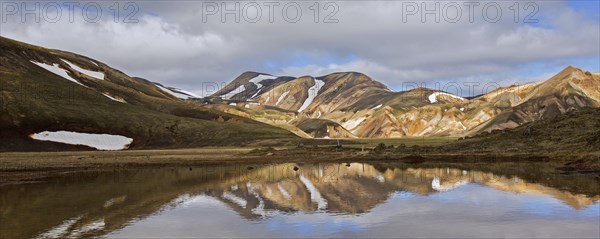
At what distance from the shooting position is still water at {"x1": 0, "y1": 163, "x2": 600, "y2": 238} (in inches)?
876

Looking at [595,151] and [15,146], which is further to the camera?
[15,146]

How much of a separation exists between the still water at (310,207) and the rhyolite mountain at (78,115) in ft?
250

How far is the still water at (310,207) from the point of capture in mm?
→ 22241

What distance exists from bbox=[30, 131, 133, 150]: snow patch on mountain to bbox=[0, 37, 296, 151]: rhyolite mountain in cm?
200

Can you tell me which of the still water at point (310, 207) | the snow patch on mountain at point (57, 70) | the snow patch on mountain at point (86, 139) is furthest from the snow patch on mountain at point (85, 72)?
the still water at point (310, 207)

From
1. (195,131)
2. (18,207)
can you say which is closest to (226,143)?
(195,131)

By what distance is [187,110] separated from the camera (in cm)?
17375

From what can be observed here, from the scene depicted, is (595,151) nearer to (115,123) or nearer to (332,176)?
(332,176)

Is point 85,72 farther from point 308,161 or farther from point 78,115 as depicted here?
point 308,161

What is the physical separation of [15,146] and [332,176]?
3103 inches

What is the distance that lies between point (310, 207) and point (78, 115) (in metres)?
115

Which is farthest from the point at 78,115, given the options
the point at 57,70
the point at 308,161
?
the point at 308,161

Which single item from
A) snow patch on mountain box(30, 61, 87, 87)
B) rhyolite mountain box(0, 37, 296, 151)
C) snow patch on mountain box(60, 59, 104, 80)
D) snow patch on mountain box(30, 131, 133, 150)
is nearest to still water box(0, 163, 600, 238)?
snow patch on mountain box(30, 131, 133, 150)

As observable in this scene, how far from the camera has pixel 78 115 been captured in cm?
12925
